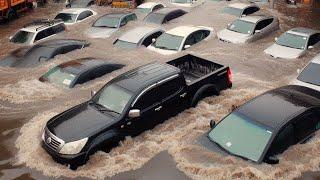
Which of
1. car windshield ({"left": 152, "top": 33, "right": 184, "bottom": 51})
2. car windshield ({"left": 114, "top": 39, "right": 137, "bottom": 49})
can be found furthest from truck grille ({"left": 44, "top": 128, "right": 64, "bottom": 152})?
car windshield ({"left": 114, "top": 39, "right": 137, "bottom": 49})

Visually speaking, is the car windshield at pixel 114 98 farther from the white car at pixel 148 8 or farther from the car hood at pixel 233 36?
the white car at pixel 148 8

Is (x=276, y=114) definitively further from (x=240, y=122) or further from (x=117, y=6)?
(x=117, y=6)

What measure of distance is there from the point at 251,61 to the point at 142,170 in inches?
327

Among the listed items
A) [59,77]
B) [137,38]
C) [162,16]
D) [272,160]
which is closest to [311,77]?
[272,160]

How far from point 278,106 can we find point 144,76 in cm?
333

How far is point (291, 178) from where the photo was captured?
8461mm

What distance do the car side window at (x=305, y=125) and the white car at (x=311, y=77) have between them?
295cm

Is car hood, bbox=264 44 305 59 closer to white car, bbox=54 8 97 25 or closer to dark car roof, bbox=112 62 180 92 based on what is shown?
dark car roof, bbox=112 62 180 92

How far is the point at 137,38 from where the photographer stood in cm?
1748

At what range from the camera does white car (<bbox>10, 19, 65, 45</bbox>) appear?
59.7 feet

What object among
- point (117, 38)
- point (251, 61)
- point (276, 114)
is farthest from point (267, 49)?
point (276, 114)

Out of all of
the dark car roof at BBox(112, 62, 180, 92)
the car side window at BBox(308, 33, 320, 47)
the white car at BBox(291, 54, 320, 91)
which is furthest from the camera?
the car side window at BBox(308, 33, 320, 47)

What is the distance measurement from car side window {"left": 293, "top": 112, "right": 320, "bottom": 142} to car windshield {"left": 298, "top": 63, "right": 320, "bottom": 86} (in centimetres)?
308

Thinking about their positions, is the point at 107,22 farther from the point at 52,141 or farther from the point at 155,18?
the point at 52,141
